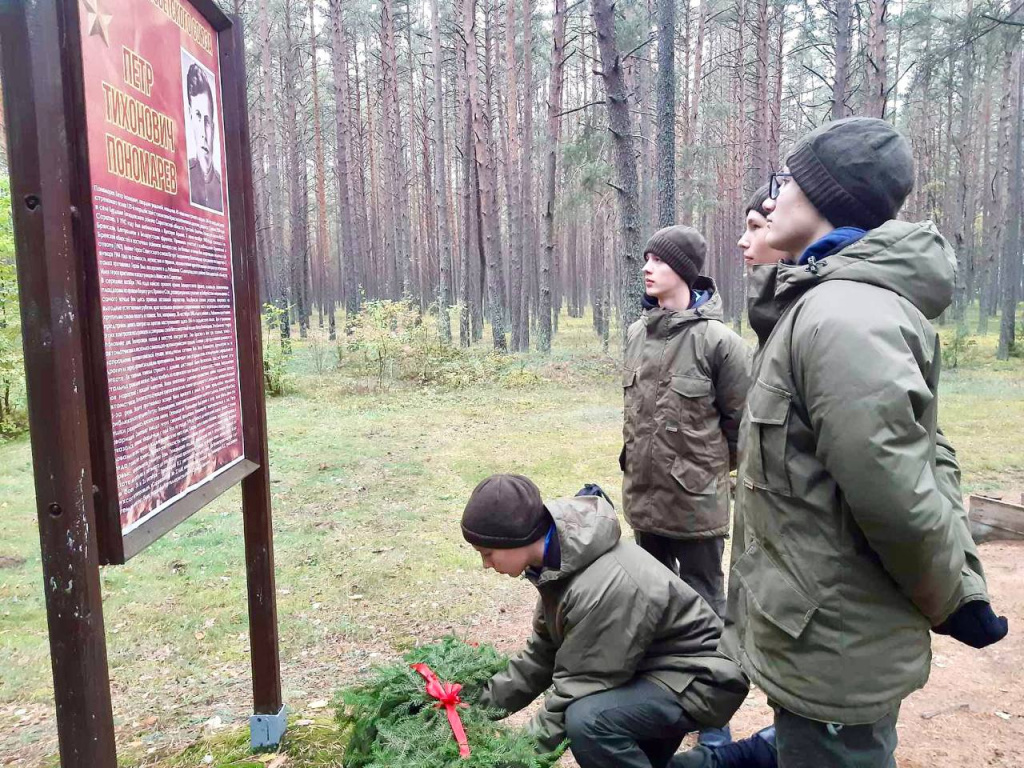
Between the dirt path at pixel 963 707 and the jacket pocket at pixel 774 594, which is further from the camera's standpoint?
the dirt path at pixel 963 707

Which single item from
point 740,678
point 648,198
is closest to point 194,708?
point 740,678

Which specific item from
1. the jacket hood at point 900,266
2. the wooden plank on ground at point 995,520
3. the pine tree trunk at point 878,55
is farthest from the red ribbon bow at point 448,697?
the pine tree trunk at point 878,55

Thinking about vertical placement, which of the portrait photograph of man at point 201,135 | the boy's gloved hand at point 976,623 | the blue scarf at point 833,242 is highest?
the portrait photograph of man at point 201,135

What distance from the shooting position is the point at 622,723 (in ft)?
7.26

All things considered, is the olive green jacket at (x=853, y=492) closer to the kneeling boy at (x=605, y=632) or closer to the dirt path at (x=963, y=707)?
the kneeling boy at (x=605, y=632)

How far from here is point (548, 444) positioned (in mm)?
8961

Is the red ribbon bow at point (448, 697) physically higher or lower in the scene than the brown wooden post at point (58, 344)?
lower

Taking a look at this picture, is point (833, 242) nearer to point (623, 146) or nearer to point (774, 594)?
point (774, 594)

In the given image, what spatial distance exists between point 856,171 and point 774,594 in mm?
1047

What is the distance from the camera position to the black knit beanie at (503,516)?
222 centimetres

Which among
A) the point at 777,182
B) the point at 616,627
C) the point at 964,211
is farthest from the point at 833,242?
the point at 964,211

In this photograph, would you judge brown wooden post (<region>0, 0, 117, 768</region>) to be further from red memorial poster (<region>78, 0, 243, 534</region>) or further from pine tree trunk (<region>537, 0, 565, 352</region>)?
pine tree trunk (<region>537, 0, 565, 352</region>)

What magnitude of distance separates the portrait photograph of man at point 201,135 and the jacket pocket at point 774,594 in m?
1.91

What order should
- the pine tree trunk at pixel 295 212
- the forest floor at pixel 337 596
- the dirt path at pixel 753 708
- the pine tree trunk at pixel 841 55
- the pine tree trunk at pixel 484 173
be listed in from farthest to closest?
the pine tree trunk at pixel 295 212
the pine tree trunk at pixel 484 173
the pine tree trunk at pixel 841 55
the forest floor at pixel 337 596
the dirt path at pixel 753 708
